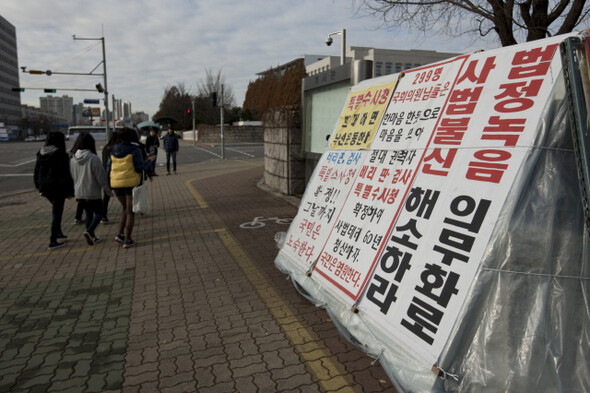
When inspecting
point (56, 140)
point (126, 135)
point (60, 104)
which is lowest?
point (56, 140)

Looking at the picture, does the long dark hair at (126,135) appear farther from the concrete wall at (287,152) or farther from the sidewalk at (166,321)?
the concrete wall at (287,152)

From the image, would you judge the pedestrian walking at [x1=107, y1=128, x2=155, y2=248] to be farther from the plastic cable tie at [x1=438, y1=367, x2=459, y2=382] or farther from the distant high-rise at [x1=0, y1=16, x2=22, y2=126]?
the distant high-rise at [x1=0, y1=16, x2=22, y2=126]

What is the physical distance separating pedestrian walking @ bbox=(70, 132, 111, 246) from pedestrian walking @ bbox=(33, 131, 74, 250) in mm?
138

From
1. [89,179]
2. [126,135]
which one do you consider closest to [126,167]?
[126,135]

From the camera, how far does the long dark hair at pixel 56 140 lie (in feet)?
20.1

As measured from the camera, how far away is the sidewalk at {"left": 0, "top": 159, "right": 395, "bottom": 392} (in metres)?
2.86

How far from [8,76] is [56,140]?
138m

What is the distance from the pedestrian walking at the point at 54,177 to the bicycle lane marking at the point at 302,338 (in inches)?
110

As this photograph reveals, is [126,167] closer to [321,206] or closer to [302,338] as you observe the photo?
[321,206]

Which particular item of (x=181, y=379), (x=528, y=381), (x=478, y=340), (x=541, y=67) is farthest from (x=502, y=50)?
(x=181, y=379)

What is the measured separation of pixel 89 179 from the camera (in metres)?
6.25

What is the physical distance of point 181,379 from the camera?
2.85 m

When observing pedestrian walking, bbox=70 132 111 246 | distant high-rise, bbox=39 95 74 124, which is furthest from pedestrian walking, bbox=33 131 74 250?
distant high-rise, bbox=39 95 74 124

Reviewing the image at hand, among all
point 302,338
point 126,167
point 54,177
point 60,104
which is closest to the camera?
point 302,338
